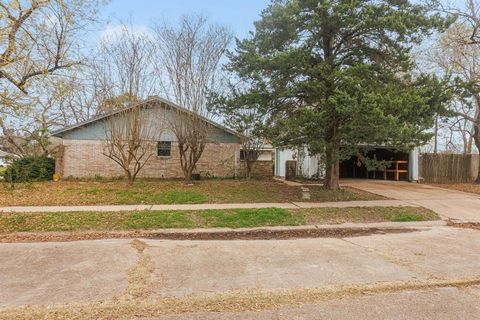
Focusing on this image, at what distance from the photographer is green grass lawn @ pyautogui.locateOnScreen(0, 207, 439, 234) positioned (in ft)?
27.0

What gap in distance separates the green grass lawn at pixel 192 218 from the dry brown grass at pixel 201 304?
4.24 metres

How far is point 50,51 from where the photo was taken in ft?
37.1

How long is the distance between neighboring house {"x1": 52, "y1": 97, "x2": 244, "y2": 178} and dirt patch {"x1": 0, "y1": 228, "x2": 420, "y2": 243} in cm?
967

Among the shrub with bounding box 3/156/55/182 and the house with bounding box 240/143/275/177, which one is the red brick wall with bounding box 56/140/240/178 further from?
the house with bounding box 240/143/275/177

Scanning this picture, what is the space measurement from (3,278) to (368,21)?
1070 centimetres

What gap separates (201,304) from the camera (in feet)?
13.0

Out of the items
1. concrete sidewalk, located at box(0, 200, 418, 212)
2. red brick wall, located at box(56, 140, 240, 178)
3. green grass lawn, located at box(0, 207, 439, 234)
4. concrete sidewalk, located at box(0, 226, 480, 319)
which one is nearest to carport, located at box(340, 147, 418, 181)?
concrete sidewalk, located at box(0, 200, 418, 212)

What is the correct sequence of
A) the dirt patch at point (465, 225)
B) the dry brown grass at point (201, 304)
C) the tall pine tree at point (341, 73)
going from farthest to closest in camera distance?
the tall pine tree at point (341, 73) < the dirt patch at point (465, 225) < the dry brown grass at point (201, 304)

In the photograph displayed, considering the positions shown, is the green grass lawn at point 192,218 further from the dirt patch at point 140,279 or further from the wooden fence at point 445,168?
the wooden fence at point 445,168

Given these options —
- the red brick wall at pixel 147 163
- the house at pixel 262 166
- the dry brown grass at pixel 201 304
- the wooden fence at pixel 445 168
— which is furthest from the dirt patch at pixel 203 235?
the wooden fence at pixel 445 168

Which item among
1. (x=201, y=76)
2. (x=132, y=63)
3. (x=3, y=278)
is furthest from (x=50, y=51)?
(x=3, y=278)

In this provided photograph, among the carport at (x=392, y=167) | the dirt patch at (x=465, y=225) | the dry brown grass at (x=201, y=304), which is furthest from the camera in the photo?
the carport at (x=392, y=167)

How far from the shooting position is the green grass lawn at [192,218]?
8227mm

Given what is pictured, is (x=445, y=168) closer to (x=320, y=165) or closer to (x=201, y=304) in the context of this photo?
(x=320, y=165)
